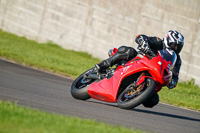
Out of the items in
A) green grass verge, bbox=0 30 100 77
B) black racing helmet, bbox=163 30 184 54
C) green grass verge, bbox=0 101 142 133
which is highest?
black racing helmet, bbox=163 30 184 54

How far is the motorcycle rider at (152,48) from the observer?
709 centimetres

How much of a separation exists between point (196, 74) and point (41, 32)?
8385 mm

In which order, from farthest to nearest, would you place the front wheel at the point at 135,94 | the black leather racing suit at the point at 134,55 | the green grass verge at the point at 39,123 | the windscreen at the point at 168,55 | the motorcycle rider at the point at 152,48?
the black leather racing suit at the point at 134,55
the motorcycle rider at the point at 152,48
the windscreen at the point at 168,55
the front wheel at the point at 135,94
the green grass verge at the point at 39,123

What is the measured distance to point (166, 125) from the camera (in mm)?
6465

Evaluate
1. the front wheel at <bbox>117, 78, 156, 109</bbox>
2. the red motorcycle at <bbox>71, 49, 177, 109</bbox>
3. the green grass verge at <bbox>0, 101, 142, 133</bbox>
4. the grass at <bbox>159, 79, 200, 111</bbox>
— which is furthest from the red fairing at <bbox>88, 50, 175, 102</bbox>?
the grass at <bbox>159, 79, 200, 111</bbox>

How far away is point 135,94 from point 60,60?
31.1ft

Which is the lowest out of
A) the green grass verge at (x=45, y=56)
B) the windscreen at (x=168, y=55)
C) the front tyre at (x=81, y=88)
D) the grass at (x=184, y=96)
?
the green grass verge at (x=45, y=56)

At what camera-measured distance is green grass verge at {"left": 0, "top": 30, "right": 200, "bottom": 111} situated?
11.9 meters

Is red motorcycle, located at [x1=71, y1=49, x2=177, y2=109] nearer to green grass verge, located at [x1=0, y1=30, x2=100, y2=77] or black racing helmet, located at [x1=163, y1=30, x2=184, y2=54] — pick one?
black racing helmet, located at [x1=163, y1=30, x2=184, y2=54]

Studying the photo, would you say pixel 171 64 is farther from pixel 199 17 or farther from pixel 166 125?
pixel 199 17

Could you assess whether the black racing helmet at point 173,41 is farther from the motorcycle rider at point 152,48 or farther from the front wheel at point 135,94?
the front wheel at point 135,94

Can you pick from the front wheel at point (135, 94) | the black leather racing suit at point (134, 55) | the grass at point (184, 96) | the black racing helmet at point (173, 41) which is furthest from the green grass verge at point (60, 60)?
the front wheel at point (135, 94)

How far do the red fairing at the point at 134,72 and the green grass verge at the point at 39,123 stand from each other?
200 cm

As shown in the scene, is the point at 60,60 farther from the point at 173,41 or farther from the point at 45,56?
the point at 173,41
